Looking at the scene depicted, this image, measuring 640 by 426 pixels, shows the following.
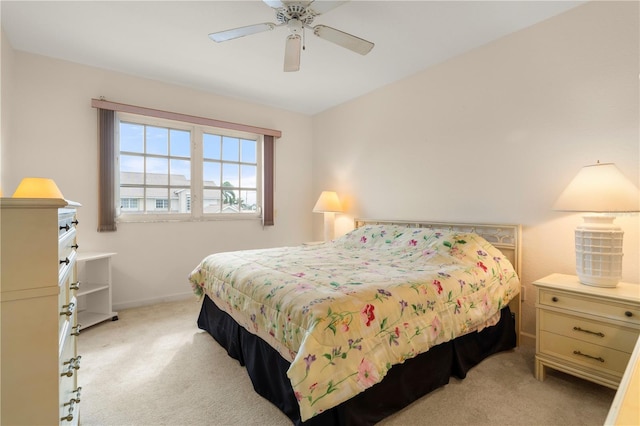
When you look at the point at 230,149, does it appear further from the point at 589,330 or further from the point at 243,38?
the point at 589,330

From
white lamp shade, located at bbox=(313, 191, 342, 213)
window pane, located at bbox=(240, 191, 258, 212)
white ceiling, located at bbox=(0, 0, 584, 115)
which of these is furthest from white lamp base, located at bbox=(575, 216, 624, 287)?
window pane, located at bbox=(240, 191, 258, 212)

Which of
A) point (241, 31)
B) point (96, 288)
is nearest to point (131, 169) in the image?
point (96, 288)

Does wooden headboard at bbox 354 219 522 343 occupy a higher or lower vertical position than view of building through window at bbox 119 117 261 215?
→ lower

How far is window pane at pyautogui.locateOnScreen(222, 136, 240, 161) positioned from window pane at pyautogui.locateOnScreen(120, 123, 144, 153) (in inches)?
38.0

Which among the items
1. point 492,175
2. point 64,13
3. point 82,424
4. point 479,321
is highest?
point 64,13

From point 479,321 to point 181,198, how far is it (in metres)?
3.41

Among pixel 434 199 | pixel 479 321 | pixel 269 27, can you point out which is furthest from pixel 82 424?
pixel 434 199

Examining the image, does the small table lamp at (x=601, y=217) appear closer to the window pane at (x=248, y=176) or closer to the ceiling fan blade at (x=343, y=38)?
the ceiling fan blade at (x=343, y=38)

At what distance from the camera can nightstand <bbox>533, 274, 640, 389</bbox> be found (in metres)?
1.65

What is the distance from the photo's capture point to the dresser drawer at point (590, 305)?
1631 millimetres

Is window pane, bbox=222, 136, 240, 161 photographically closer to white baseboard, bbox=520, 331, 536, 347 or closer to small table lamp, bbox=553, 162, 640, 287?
small table lamp, bbox=553, 162, 640, 287

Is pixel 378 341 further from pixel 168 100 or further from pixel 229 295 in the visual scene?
pixel 168 100

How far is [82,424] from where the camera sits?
5.08 feet

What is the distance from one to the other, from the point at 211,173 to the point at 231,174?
0.28 meters
